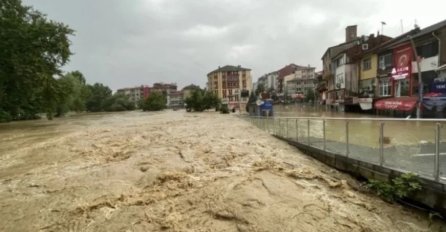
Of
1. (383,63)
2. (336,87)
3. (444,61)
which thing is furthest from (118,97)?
(444,61)

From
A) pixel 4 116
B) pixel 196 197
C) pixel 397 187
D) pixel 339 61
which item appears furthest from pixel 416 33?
pixel 4 116

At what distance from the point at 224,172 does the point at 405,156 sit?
4.46 metres

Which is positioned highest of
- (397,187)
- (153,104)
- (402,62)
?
(402,62)

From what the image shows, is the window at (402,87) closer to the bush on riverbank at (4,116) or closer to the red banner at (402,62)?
the red banner at (402,62)

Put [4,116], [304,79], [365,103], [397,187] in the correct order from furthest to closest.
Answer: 1. [304,79]
2. [4,116]
3. [365,103]
4. [397,187]

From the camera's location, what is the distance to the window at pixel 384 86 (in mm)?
34375

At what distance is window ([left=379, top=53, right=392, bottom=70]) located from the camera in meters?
34.3

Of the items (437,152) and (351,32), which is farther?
(351,32)

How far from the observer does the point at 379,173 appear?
7.50m

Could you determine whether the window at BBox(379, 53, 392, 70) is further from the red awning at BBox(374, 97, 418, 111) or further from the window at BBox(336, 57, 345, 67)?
the window at BBox(336, 57, 345, 67)

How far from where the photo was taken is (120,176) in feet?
30.6

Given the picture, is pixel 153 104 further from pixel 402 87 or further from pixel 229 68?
pixel 402 87

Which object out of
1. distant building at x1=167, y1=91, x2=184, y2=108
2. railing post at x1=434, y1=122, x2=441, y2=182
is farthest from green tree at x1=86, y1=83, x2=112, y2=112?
railing post at x1=434, y1=122, x2=441, y2=182

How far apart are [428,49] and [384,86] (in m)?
7.58
